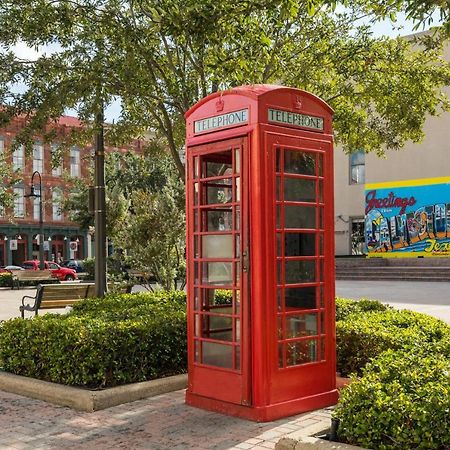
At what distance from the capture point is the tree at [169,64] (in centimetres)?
900

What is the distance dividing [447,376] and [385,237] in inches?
1317

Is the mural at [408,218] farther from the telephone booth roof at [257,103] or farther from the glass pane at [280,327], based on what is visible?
the glass pane at [280,327]

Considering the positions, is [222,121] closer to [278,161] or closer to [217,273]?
[278,161]

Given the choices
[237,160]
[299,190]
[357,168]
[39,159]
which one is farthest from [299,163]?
[39,159]

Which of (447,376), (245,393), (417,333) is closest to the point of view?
(447,376)

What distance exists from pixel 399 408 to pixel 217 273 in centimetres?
232

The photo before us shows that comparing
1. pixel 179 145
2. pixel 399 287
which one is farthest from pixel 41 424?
pixel 399 287

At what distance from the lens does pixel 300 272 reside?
595cm

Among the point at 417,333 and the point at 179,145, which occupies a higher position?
the point at 179,145

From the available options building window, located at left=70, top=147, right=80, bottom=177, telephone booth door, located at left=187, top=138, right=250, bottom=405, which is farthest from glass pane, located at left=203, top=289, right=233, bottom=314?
building window, located at left=70, top=147, right=80, bottom=177

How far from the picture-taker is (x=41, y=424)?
586 centimetres

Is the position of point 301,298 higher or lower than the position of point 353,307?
higher

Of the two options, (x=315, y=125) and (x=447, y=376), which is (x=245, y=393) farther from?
(x=315, y=125)

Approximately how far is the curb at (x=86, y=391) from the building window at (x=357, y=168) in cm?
3460
